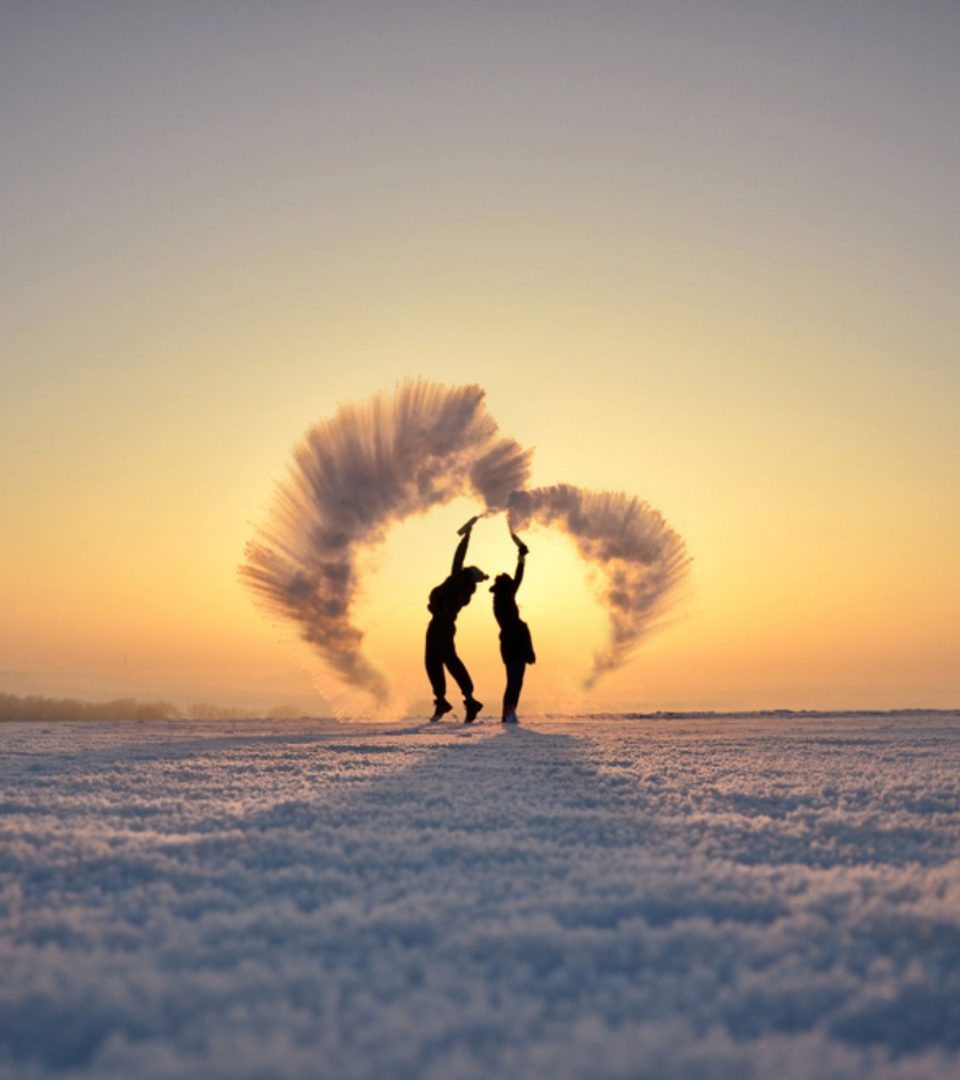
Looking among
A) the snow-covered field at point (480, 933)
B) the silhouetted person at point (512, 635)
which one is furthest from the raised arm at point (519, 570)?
the snow-covered field at point (480, 933)

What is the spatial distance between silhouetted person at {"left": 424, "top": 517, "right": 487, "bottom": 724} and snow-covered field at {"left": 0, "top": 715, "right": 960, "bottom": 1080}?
1162cm

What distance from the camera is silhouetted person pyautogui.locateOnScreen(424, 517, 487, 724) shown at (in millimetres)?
17734

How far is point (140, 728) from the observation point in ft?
49.7

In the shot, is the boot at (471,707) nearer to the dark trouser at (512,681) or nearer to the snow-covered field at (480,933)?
the dark trouser at (512,681)

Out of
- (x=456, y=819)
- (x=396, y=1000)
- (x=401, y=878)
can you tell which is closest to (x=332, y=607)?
(x=456, y=819)

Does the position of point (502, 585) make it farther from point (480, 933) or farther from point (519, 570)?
point (480, 933)

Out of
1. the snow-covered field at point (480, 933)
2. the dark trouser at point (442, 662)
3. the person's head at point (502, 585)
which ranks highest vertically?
the person's head at point (502, 585)

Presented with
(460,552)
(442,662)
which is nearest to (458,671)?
(442,662)

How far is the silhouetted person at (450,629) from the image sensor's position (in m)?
17.7

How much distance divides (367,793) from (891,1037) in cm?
412

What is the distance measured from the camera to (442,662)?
17969 mm

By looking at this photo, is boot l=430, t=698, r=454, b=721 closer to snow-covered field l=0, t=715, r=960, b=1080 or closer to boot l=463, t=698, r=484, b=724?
boot l=463, t=698, r=484, b=724

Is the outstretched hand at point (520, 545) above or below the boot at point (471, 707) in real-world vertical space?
above

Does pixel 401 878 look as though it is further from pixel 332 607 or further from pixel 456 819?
pixel 332 607
